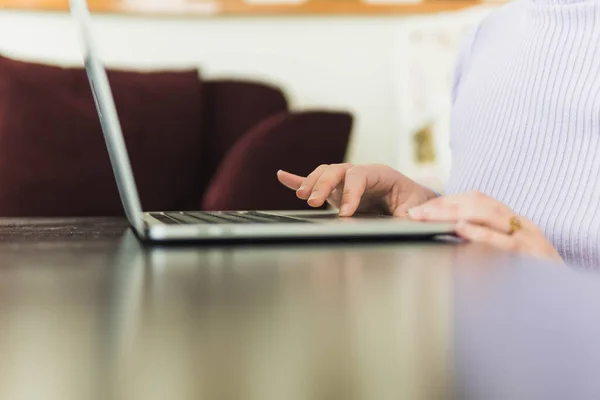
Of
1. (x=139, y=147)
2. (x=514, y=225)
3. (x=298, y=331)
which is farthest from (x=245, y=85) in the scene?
(x=298, y=331)

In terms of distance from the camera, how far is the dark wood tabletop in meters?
0.15

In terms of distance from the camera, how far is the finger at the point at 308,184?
750 mm

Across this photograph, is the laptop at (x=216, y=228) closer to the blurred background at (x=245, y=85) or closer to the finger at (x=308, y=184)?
the finger at (x=308, y=184)

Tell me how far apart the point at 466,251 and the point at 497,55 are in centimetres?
75

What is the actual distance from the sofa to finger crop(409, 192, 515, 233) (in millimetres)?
1112

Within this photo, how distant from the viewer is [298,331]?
0.19m

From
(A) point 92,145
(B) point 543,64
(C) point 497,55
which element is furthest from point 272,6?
(B) point 543,64

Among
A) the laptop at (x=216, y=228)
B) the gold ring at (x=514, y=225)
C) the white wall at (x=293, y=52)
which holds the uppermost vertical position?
the white wall at (x=293, y=52)

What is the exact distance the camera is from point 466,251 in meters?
0.40

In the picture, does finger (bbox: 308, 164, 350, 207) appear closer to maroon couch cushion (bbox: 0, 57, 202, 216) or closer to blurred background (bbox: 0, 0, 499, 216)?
blurred background (bbox: 0, 0, 499, 216)

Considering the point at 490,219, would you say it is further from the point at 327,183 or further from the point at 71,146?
the point at 71,146

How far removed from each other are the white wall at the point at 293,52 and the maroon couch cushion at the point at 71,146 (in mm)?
296

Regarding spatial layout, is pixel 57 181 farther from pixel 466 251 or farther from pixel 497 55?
pixel 466 251

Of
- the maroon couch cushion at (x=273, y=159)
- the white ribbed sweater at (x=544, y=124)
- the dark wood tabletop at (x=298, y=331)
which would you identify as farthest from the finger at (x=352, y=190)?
the maroon couch cushion at (x=273, y=159)
